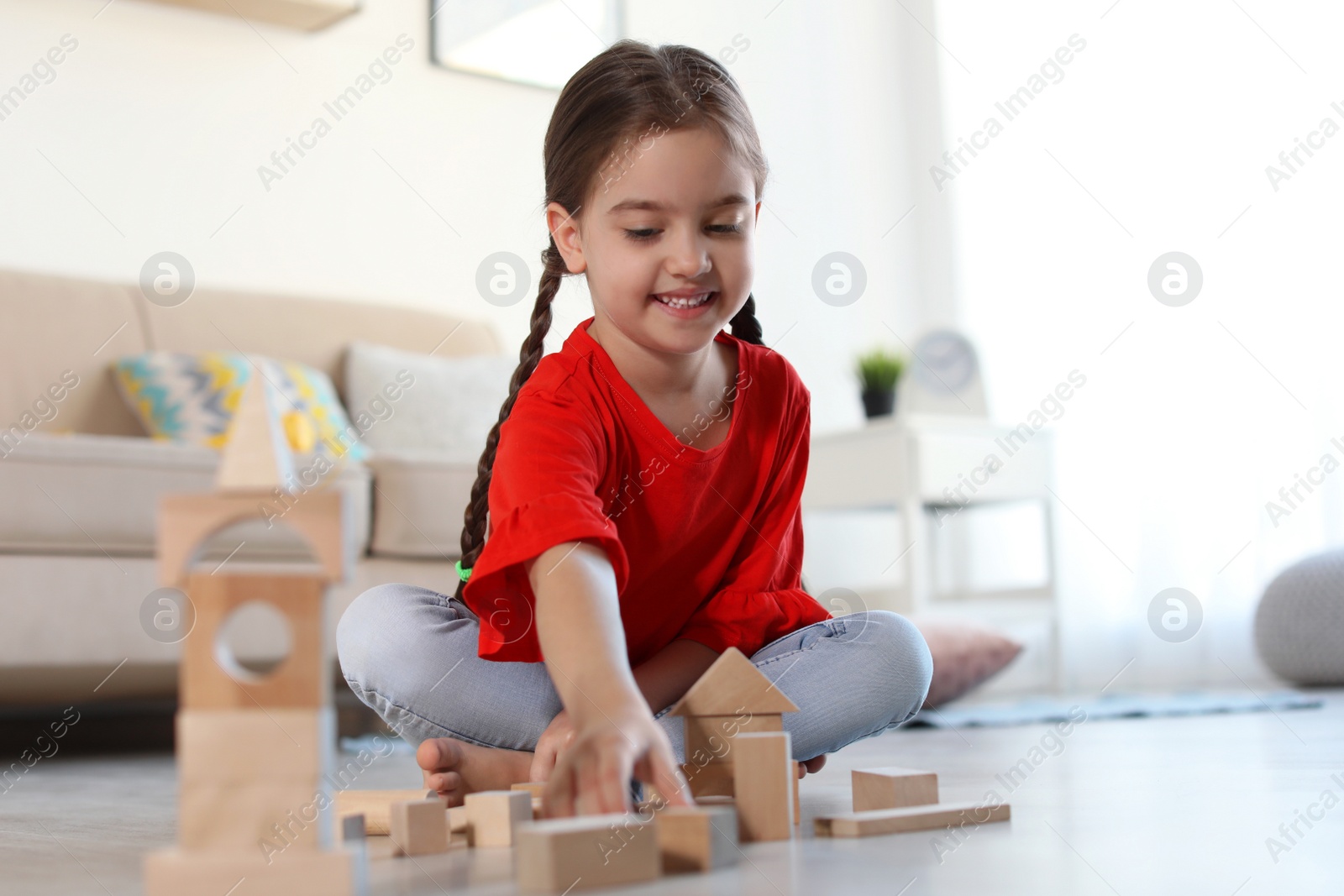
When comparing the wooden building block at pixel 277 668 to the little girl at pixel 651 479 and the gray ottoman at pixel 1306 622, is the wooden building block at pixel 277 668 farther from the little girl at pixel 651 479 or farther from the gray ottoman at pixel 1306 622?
the gray ottoman at pixel 1306 622

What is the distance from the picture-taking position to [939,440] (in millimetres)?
2762

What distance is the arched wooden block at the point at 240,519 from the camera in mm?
508

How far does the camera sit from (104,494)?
69.8 inches

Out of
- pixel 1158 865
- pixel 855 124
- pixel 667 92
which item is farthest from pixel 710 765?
pixel 855 124

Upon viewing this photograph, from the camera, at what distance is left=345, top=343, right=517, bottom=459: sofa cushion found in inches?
99.9

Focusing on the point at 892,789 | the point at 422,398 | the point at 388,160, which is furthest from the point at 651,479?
the point at 388,160

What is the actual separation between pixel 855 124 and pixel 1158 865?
3.41 metres

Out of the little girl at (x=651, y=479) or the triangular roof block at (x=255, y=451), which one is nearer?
the triangular roof block at (x=255, y=451)

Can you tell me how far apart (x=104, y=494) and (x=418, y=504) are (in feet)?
1.57

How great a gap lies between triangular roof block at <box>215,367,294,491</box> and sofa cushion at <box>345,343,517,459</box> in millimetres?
Result: 1969

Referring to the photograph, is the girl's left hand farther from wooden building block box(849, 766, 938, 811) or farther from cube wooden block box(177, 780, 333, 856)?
cube wooden block box(177, 780, 333, 856)

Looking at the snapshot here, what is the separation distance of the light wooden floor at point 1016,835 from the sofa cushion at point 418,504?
63cm

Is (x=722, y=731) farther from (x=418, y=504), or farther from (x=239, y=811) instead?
(x=418, y=504)

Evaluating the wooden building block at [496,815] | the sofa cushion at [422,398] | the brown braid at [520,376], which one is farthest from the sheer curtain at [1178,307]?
the wooden building block at [496,815]
